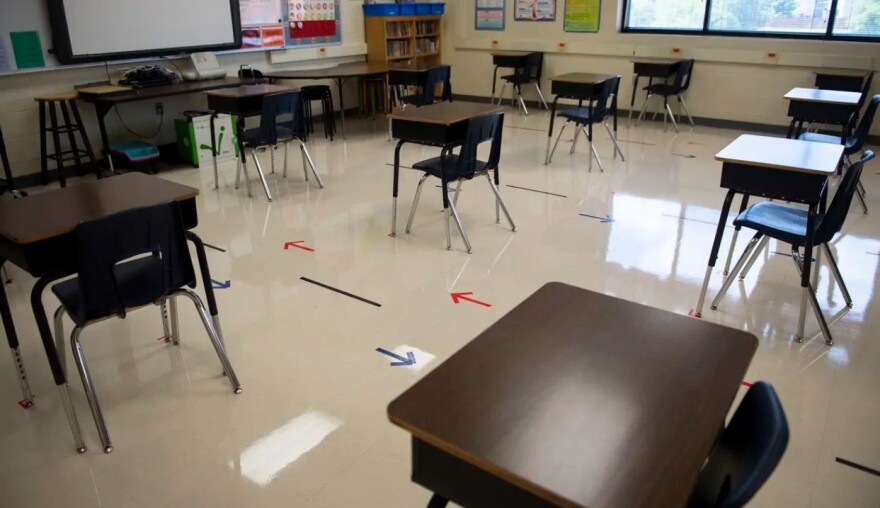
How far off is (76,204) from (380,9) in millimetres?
6924

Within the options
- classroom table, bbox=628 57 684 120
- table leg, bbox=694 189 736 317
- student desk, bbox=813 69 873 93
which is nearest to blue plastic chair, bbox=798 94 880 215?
student desk, bbox=813 69 873 93

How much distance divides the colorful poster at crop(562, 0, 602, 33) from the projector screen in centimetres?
439

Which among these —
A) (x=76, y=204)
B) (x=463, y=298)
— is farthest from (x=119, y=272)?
→ (x=463, y=298)

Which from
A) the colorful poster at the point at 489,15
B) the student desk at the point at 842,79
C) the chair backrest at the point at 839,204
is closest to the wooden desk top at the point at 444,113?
the chair backrest at the point at 839,204

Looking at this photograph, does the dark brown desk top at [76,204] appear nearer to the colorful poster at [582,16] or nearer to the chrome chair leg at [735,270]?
the chrome chair leg at [735,270]

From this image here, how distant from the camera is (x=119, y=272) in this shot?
Result: 8.25 ft

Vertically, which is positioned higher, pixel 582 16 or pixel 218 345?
pixel 582 16

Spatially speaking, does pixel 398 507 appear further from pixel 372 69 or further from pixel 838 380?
pixel 372 69

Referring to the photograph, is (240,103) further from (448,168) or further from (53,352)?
(53,352)

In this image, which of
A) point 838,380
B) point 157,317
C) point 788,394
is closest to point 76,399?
point 157,317

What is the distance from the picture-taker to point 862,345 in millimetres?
2982

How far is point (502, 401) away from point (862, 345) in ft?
8.32

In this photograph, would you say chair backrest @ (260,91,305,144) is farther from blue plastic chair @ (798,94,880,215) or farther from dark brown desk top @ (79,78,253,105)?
blue plastic chair @ (798,94,880,215)

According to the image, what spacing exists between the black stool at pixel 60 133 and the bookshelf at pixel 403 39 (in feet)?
13.7
